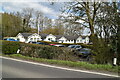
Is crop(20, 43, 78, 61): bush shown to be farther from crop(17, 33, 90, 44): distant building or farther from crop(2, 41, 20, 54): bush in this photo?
crop(17, 33, 90, 44): distant building

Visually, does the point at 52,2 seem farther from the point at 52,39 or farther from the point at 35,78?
the point at 52,39

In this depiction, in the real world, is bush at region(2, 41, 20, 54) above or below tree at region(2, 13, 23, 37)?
below

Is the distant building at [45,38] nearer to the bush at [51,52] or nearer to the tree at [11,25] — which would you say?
the tree at [11,25]

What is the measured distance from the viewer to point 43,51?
11211 mm

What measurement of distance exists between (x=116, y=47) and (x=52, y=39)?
50.8 metres

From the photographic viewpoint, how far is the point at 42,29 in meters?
67.2

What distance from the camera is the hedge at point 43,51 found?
10.2 m

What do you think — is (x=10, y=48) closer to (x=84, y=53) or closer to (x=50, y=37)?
(x=84, y=53)

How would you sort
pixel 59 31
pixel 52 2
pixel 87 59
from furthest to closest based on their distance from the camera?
pixel 59 31
pixel 52 2
pixel 87 59

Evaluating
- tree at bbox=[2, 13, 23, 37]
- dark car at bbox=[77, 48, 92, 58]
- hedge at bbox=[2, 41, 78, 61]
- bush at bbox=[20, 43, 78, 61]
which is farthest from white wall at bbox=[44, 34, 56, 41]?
dark car at bbox=[77, 48, 92, 58]

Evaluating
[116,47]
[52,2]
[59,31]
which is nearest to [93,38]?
[116,47]

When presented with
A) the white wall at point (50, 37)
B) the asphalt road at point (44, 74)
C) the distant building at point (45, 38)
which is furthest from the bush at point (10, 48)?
the white wall at point (50, 37)

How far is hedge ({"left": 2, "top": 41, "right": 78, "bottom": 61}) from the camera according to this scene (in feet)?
33.6

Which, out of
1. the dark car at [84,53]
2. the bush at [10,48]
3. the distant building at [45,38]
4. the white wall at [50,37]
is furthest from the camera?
the white wall at [50,37]
